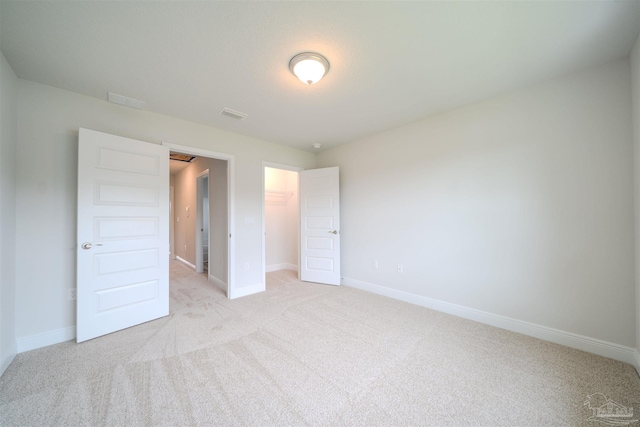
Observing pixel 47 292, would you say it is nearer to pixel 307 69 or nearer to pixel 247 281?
pixel 247 281

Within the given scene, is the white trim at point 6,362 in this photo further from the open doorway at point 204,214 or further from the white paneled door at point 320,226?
the white paneled door at point 320,226

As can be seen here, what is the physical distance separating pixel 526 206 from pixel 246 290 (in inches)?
146

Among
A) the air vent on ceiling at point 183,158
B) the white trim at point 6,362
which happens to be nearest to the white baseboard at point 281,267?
the air vent on ceiling at point 183,158

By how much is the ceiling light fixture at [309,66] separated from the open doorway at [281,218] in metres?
Result: 3.52

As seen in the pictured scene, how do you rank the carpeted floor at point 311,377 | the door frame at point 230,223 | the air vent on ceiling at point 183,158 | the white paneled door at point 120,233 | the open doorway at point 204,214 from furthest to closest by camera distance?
the air vent on ceiling at point 183,158 → the open doorway at point 204,214 → the door frame at point 230,223 → the white paneled door at point 120,233 → the carpeted floor at point 311,377

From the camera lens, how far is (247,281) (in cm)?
356

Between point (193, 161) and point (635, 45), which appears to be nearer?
point (635, 45)

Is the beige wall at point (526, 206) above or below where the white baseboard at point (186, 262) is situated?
above

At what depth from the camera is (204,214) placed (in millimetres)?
5543

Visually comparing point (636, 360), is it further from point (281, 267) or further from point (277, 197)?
point (277, 197)

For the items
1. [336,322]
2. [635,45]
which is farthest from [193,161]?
[635,45]

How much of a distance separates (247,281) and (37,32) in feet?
10.4

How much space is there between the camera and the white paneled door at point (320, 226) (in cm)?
403

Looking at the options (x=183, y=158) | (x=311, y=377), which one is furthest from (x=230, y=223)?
(x=183, y=158)
